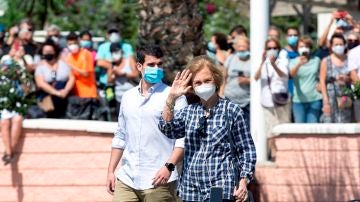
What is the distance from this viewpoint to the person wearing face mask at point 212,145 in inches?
316

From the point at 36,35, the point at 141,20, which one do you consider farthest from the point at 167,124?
the point at 36,35

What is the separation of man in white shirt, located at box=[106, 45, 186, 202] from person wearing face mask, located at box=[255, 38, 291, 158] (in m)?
4.36

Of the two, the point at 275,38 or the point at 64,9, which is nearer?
the point at 275,38

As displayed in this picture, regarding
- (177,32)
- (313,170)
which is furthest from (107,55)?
(313,170)

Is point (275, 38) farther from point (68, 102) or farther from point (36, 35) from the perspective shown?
point (36, 35)

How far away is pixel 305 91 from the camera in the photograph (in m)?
13.8

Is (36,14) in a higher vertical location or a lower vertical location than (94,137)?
higher

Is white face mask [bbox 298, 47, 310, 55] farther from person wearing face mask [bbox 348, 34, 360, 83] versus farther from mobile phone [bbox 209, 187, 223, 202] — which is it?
mobile phone [bbox 209, 187, 223, 202]

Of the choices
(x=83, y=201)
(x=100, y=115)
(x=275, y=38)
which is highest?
(x=275, y=38)

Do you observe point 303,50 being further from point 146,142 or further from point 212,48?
point 146,142

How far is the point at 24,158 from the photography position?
1279cm

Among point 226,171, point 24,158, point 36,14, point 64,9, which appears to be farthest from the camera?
point 64,9

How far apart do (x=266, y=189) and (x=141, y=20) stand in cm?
256

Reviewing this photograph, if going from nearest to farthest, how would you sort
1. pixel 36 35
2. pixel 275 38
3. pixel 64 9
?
pixel 275 38 < pixel 36 35 < pixel 64 9
